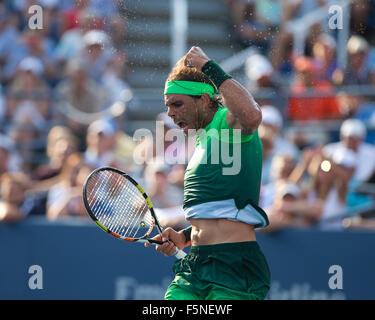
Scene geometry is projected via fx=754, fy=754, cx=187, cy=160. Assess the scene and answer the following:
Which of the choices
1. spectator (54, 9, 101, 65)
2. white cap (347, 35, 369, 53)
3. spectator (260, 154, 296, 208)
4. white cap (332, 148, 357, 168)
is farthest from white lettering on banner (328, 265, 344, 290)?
spectator (54, 9, 101, 65)

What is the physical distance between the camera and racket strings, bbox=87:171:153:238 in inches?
170

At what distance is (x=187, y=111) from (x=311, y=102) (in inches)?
158

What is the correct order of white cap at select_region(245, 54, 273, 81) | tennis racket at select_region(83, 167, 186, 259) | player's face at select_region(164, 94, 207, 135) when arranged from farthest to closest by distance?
1. white cap at select_region(245, 54, 273, 81)
2. tennis racket at select_region(83, 167, 186, 259)
3. player's face at select_region(164, 94, 207, 135)

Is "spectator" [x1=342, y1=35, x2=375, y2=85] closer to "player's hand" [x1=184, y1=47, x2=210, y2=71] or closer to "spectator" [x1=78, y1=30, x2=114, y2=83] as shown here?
"spectator" [x1=78, y1=30, x2=114, y2=83]

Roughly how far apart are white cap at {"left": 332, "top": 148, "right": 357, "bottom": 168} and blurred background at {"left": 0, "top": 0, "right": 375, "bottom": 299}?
0.02 metres

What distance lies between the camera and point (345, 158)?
22.5 ft

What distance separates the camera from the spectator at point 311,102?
7577mm

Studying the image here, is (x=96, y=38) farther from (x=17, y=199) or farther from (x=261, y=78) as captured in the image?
(x=17, y=199)

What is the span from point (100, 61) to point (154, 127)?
3.51ft

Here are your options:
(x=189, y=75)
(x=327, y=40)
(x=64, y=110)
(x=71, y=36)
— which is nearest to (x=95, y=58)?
(x=64, y=110)
